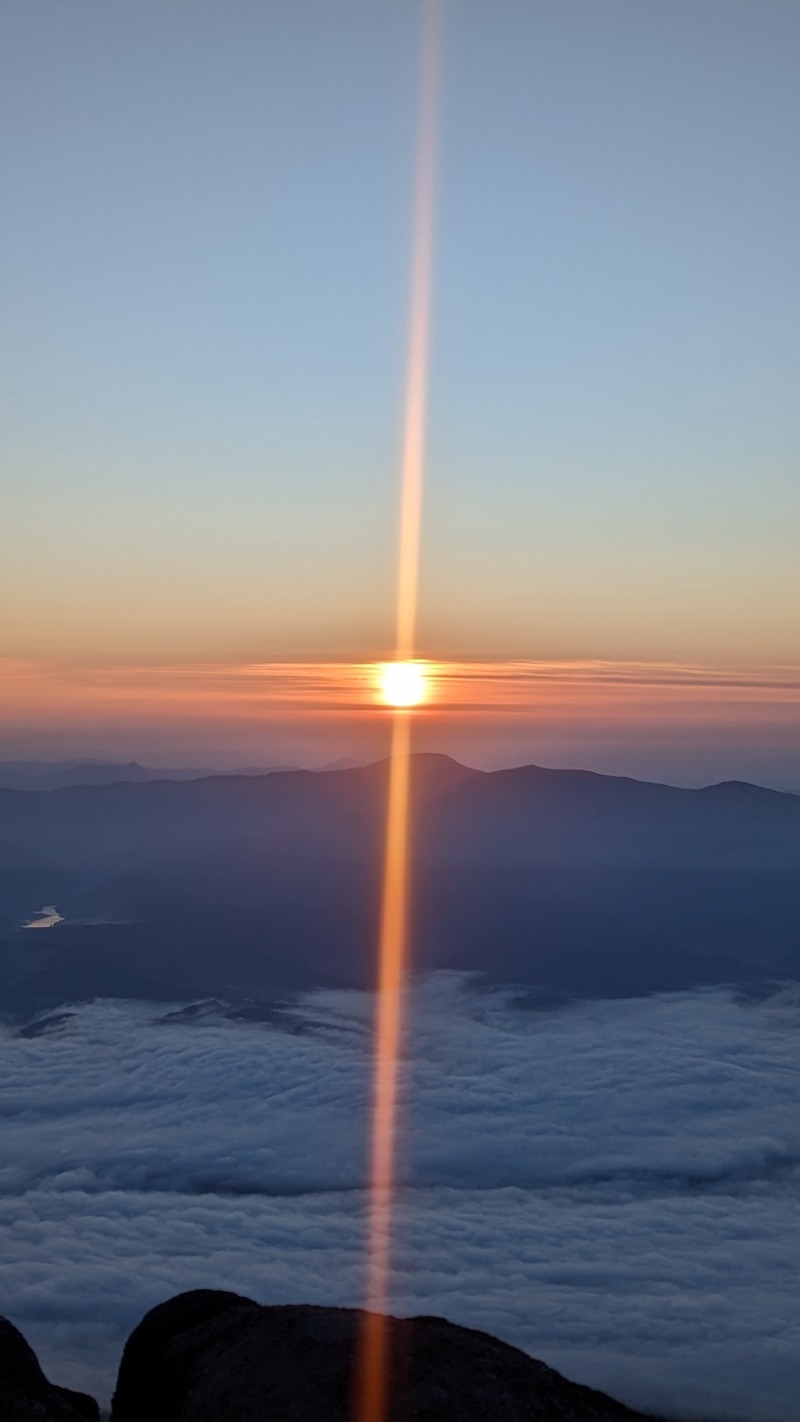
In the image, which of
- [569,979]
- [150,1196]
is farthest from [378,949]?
[150,1196]

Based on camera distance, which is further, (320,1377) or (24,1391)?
(24,1391)

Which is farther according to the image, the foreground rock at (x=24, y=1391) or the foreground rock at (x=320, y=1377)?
the foreground rock at (x=24, y=1391)

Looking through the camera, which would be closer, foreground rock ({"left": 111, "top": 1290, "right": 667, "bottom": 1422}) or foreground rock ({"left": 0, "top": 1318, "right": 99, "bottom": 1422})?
foreground rock ({"left": 111, "top": 1290, "right": 667, "bottom": 1422})

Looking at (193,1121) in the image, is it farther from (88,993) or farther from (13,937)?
(13,937)

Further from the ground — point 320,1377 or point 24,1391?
point 320,1377
